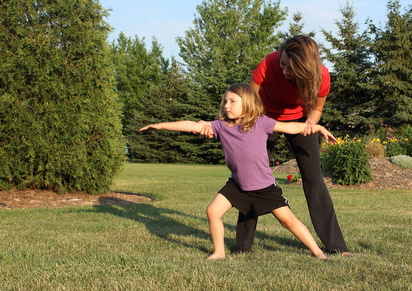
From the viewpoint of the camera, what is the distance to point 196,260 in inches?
153

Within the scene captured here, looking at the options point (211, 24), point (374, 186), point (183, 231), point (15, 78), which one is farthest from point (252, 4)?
point (183, 231)

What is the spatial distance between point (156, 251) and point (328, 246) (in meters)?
1.55

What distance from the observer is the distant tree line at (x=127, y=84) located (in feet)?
29.6

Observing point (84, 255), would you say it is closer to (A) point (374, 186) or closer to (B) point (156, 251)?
(B) point (156, 251)

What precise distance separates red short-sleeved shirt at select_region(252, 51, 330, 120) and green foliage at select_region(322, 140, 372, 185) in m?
8.14

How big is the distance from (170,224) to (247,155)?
244 centimetres

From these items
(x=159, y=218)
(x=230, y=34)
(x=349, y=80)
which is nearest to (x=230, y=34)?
(x=230, y=34)

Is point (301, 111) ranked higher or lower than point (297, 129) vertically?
higher

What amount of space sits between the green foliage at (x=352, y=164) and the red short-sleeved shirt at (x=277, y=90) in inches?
321

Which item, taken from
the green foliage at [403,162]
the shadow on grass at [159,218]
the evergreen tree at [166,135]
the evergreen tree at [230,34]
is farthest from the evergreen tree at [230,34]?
the shadow on grass at [159,218]

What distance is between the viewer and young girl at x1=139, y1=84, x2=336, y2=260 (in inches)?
156

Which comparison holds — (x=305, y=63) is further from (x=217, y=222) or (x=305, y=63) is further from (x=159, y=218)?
(x=159, y=218)

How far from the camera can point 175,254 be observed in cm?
413

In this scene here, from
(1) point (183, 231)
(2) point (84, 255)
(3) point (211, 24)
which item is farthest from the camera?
(3) point (211, 24)
